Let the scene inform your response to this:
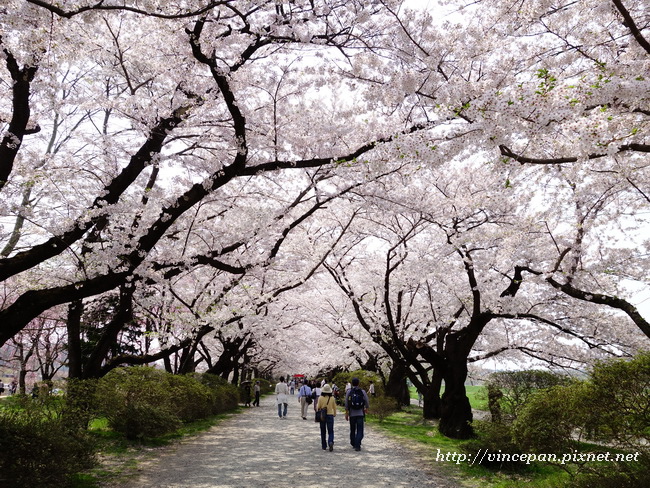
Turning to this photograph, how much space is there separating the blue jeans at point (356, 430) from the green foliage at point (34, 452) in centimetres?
581

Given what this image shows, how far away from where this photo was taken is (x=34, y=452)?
4605mm

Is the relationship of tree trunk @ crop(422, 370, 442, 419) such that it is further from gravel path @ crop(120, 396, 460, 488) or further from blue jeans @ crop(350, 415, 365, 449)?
blue jeans @ crop(350, 415, 365, 449)

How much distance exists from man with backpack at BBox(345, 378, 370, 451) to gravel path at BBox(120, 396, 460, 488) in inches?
11.2

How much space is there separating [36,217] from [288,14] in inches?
218

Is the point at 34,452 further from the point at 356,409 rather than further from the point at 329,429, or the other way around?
the point at 356,409

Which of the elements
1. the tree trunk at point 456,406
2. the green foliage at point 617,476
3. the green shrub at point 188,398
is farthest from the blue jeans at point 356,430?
the green foliage at point 617,476

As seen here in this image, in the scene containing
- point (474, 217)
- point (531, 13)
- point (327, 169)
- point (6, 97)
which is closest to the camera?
point (531, 13)

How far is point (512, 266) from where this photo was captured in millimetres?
12250

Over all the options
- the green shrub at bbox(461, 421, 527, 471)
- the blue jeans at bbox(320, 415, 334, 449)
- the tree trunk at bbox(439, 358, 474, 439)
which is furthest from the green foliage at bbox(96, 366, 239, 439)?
the tree trunk at bbox(439, 358, 474, 439)

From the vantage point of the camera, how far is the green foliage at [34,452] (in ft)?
14.3

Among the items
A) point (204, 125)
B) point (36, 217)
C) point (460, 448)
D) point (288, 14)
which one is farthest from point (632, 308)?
point (36, 217)

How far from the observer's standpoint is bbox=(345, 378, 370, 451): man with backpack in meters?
9.40

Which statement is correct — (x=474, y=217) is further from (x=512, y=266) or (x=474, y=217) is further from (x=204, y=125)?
(x=204, y=125)

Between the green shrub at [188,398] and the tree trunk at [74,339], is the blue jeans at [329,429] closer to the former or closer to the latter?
the green shrub at [188,398]
